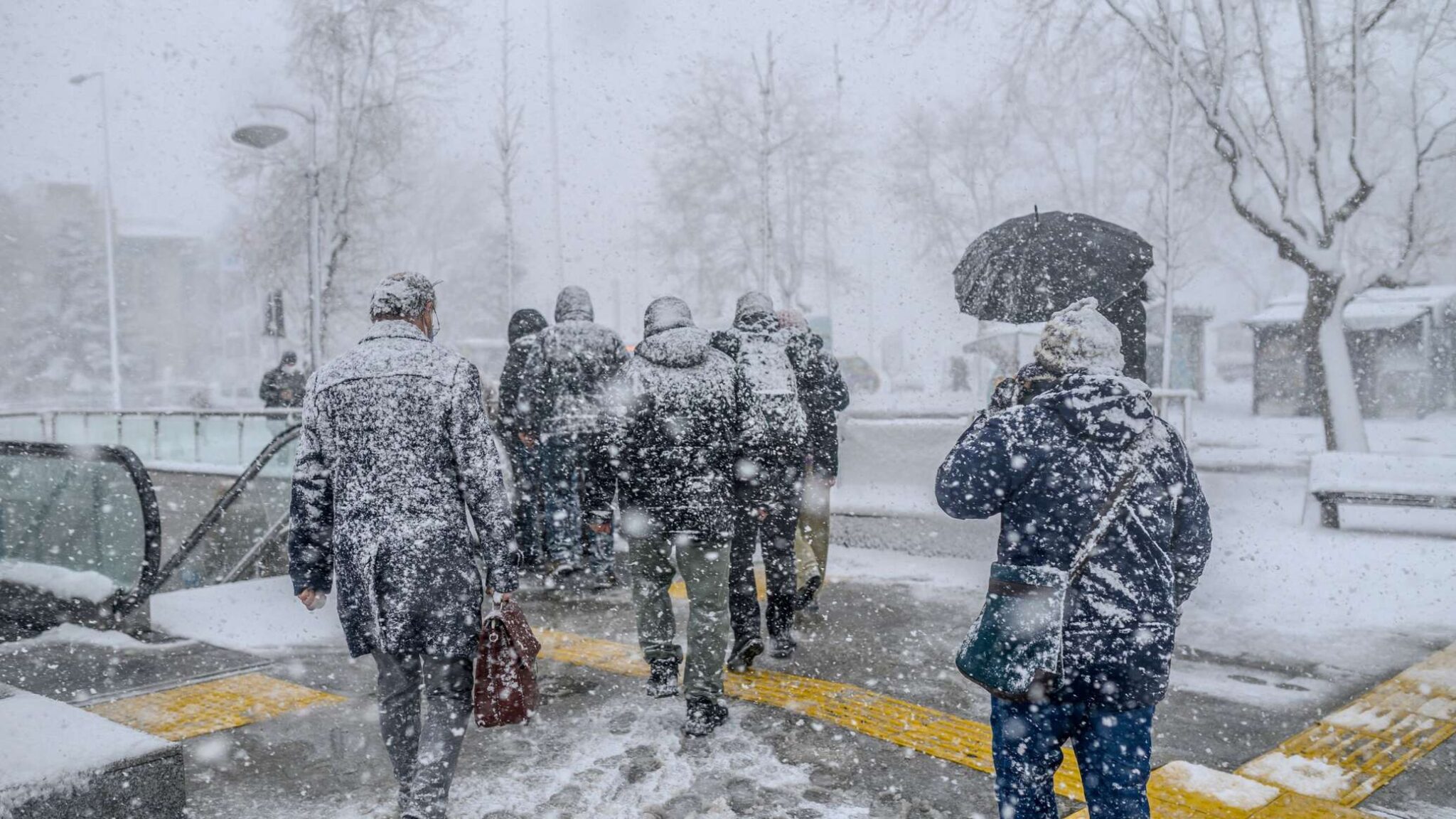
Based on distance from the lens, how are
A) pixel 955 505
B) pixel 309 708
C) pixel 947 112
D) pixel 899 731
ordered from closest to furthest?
pixel 955 505 < pixel 899 731 < pixel 309 708 < pixel 947 112

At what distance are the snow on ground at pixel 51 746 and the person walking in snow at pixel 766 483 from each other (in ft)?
8.20

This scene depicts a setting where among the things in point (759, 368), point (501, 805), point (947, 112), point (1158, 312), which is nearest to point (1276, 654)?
point (759, 368)

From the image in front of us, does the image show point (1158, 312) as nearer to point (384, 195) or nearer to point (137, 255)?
point (384, 195)

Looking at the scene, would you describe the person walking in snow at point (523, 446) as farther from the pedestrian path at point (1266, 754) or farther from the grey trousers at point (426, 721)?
the grey trousers at point (426, 721)

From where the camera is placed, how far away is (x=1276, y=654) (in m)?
5.20

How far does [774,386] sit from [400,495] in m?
2.28

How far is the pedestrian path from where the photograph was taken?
11.0ft

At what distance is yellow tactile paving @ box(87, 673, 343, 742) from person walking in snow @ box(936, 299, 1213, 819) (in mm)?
3366

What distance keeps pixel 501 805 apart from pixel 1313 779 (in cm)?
295

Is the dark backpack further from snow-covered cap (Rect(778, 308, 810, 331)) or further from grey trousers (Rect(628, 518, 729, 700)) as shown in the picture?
grey trousers (Rect(628, 518, 729, 700))

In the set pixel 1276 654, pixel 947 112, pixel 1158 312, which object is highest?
pixel 947 112

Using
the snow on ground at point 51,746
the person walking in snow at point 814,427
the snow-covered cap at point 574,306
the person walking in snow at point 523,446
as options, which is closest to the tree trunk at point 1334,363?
the person walking in snow at point 814,427

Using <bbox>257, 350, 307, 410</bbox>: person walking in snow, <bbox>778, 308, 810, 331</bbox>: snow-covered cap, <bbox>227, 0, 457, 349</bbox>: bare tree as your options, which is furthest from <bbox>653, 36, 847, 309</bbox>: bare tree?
<bbox>778, 308, 810, 331</bbox>: snow-covered cap

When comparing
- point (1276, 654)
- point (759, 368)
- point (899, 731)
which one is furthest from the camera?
point (1276, 654)
